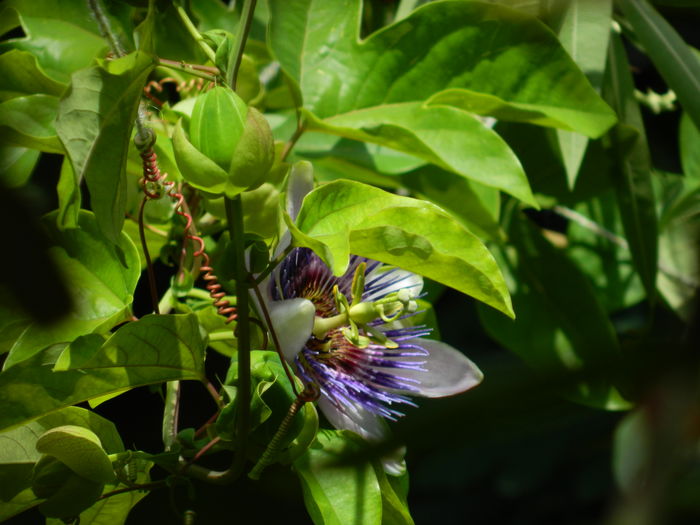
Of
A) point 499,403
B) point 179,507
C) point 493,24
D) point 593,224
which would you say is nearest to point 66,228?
point 179,507

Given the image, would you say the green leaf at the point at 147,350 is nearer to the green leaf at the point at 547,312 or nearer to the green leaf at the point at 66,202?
the green leaf at the point at 66,202

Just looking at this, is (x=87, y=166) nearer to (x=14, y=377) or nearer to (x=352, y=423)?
(x=14, y=377)

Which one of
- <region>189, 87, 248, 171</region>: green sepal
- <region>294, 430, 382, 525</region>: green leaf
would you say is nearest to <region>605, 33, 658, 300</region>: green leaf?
<region>294, 430, 382, 525</region>: green leaf

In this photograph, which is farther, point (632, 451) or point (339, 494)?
point (339, 494)

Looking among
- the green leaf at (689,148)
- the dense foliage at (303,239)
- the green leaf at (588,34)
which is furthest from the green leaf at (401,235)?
the green leaf at (689,148)

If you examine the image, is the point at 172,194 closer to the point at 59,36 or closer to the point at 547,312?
the point at 59,36

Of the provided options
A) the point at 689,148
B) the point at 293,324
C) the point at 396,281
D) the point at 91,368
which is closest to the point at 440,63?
the point at 396,281
